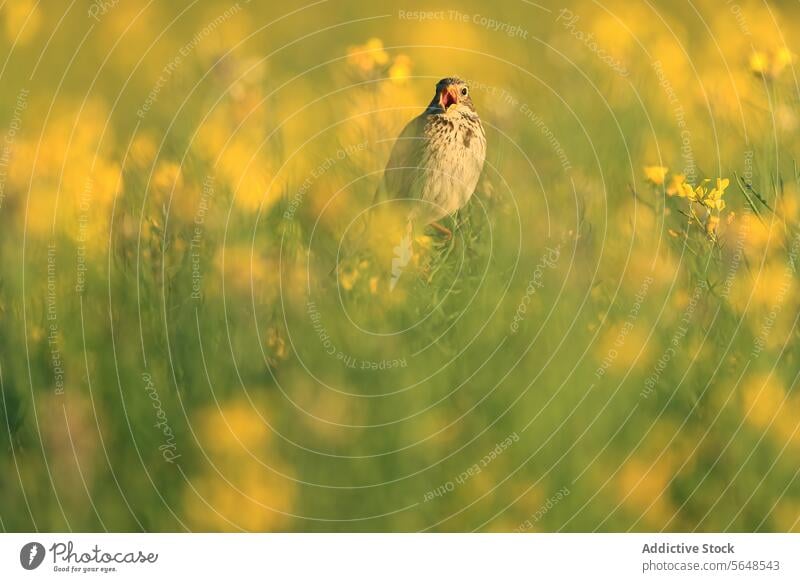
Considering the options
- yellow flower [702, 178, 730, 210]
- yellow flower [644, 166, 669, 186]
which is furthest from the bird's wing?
yellow flower [702, 178, 730, 210]

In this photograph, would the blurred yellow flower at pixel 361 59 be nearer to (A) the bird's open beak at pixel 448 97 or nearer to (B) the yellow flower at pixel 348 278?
(A) the bird's open beak at pixel 448 97

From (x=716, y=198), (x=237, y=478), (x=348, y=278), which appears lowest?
(x=237, y=478)

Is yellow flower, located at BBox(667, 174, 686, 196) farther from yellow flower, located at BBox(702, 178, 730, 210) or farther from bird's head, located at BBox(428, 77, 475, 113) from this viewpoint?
bird's head, located at BBox(428, 77, 475, 113)

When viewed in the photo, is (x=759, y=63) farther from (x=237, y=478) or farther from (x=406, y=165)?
(x=237, y=478)

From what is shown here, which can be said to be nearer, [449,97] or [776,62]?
[449,97]

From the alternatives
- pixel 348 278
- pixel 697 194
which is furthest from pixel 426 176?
pixel 697 194
